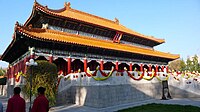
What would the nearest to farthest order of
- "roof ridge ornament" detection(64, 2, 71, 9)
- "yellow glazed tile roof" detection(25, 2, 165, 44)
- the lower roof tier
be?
the lower roof tier < "yellow glazed tile roof" detection(25, 2, 165, 44) < "roof ridge ornament" detection(64, 2, 71, 9)

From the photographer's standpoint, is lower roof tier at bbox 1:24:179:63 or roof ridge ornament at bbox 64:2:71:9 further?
roof ridge ornament at bbox 64:2:71:9

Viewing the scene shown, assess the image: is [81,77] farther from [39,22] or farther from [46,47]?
[39,22]

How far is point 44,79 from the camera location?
9.89 metres

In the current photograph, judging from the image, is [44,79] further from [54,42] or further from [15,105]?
[54,42]

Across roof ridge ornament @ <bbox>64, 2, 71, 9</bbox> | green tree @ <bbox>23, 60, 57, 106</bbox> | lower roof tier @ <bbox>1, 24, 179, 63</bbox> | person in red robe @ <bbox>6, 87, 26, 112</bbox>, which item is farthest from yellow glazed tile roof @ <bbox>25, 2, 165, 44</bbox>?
person in red robe @ <bbox>6, 87, 26, 112</bbox>

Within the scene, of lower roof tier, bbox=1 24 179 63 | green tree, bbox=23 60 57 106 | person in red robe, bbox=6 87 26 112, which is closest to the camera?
person in red robe, bbox=6 87 26 112

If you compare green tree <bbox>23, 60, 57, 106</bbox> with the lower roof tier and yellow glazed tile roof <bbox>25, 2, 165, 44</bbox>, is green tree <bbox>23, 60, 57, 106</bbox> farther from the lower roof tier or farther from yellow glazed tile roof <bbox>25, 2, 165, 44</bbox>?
yellow glazed tile roof <bbox>25, 2, 165, 44</bbox>

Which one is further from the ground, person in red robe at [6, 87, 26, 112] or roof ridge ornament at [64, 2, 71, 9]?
roof ridge ornament at [64, 2, 71, 9]

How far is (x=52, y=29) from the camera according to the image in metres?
17.7

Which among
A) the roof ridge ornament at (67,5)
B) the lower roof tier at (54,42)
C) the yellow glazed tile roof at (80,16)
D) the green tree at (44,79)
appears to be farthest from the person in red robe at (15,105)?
the roof ridge ornament at (67,5)

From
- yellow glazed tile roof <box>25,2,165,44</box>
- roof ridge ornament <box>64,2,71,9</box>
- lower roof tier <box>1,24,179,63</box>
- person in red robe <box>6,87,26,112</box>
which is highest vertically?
roof ridge ornament <box>64,2,71,9</box>

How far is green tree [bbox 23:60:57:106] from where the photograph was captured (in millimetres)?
9805

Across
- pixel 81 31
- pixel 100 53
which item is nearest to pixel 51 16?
pixel 81 31

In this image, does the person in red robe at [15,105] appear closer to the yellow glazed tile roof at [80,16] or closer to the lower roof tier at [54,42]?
the lower roof tier at [54,42]
